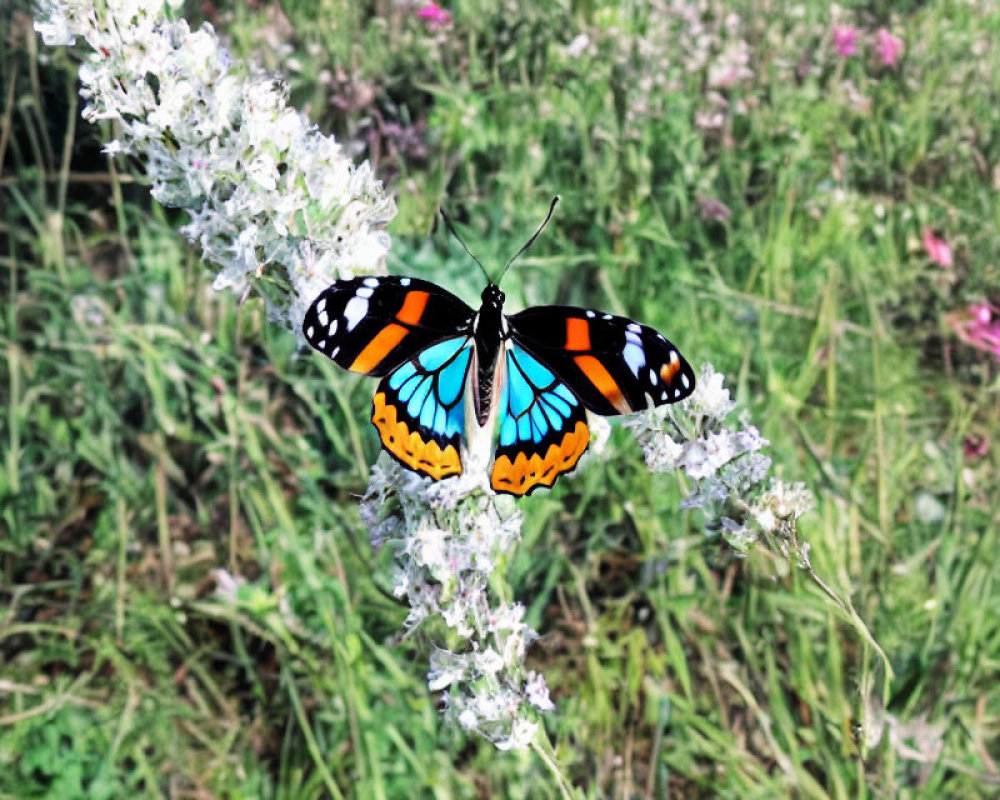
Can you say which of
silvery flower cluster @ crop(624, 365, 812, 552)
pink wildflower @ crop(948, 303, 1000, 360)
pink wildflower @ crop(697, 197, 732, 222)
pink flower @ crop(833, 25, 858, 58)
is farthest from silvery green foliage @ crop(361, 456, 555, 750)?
pink flower @ crop(833, 25, 858, 58)

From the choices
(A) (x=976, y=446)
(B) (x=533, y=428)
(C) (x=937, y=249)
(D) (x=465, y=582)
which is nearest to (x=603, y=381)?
(B) (x=533, y=428)

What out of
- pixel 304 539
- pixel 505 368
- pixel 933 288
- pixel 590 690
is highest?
pixel 505 368

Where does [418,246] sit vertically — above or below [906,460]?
above

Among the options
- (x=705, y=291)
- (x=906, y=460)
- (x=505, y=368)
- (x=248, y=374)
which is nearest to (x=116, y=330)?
(x=248, y=374)

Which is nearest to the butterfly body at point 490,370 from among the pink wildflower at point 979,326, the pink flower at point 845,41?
the pink wildflower at point 979,326

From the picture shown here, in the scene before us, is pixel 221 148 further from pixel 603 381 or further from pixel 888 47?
pixel 888 47

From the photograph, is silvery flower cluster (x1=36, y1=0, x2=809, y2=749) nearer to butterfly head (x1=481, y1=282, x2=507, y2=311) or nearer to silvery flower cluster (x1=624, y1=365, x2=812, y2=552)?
silvery flower cluster (x1=624, y1=365, x2=812, y2=552)

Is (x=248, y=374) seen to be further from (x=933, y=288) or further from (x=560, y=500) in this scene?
(x=933, y=288)

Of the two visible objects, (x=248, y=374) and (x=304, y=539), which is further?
(x=248, y=374)
